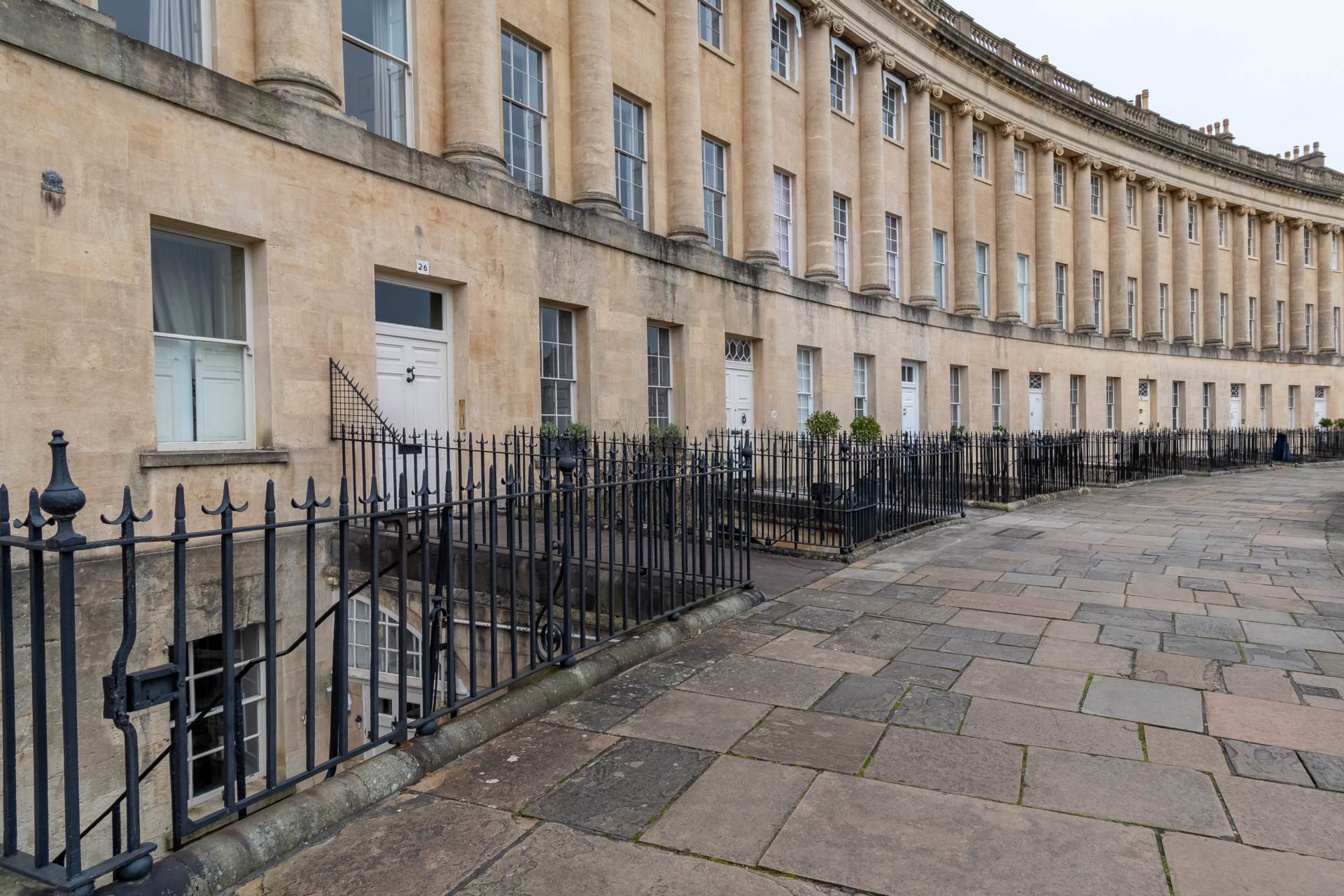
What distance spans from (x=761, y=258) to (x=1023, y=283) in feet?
48.9

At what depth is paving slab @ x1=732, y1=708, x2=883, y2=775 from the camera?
12.9ft

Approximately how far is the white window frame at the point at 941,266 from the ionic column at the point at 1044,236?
5.28 meters

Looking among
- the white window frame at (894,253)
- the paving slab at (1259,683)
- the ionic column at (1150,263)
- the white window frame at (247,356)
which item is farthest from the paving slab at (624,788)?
the ionic column at (1150,263)

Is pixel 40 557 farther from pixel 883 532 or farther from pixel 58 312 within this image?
pixel 883 532

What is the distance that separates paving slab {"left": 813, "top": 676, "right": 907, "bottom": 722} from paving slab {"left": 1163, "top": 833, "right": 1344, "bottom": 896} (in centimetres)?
163

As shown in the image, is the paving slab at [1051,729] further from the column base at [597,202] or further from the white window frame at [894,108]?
the white window frame at [894,108]

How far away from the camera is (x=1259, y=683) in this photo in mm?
5102

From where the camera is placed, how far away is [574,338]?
43.1 ft

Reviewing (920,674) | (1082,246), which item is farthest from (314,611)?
(1082,246)

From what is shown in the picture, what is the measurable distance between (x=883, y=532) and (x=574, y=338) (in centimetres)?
570

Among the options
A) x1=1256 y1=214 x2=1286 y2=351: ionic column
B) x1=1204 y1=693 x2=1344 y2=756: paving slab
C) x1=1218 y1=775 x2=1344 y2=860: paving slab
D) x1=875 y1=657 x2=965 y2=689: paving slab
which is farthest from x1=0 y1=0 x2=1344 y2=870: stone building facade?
x1=1256 y1=214 x2=1286 y2=351: ionic column

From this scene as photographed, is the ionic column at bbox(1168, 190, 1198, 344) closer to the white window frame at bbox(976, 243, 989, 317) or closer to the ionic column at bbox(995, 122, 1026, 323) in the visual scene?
the ionic column at bbox(995, 122, 1026, 323)

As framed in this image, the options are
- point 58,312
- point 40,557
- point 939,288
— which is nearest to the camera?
point 40,557

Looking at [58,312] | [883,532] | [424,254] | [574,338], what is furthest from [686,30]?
[58,312]
